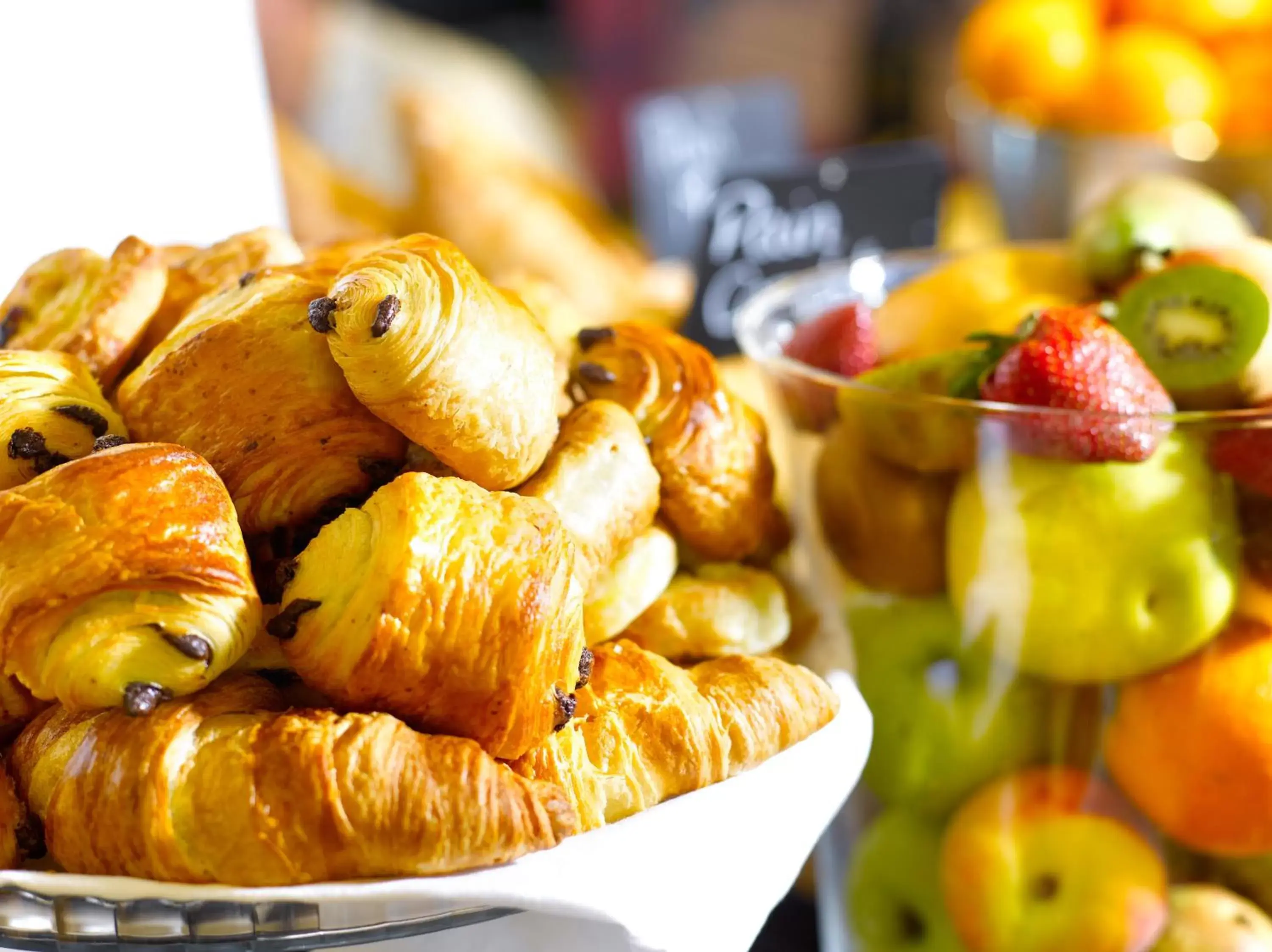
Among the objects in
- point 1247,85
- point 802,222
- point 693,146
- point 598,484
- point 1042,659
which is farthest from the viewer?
point 693,146

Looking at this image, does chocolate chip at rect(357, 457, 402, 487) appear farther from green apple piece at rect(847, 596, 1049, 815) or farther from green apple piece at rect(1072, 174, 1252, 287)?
green apple piece at rect(1072, 174, 1252, 287)

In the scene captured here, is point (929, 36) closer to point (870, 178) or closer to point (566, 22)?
point (566, 22)

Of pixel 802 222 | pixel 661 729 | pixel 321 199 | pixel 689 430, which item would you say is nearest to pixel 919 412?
pixel 689 430

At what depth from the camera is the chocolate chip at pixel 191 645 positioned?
0.44 metres

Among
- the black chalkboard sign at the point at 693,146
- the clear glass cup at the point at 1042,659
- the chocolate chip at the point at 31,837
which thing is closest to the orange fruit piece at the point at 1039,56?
the black chalkboard sign at the point at 693,146

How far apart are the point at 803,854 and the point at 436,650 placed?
184mm

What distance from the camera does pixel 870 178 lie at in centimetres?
122

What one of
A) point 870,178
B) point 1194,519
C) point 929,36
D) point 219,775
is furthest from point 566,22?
point 219,775

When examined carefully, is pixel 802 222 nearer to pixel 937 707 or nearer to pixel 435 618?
pixel 937 707

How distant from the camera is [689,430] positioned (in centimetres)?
62

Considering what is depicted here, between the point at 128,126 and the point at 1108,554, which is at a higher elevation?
the point at 128,126

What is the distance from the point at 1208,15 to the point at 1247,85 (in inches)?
3.7

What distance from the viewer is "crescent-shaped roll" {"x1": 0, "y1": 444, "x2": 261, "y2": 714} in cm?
44

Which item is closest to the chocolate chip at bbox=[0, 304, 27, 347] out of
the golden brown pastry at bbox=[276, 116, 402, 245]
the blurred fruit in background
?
the golden brown pastry at bbox=[276, 116, 402, 245]
